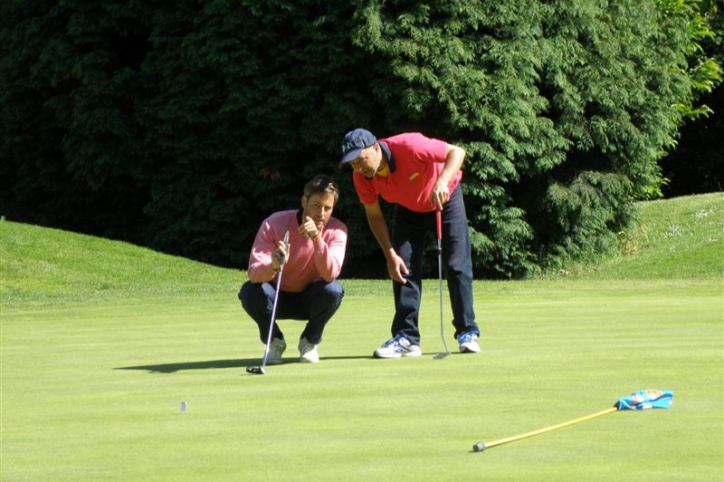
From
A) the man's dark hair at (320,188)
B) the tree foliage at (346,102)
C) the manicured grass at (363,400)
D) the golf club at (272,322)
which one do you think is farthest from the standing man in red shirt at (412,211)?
the tree foliage at (346,102)

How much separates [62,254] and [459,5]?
26.3 ft

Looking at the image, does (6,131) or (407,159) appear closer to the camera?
(407,159)

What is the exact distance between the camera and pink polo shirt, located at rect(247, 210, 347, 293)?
7859 millimetres

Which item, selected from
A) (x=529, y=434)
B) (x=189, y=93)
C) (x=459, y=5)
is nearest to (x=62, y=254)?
(x=189, y=93)

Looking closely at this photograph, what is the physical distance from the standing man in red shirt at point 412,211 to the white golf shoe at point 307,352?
0.40 meters

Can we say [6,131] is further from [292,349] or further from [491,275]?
[292,349]

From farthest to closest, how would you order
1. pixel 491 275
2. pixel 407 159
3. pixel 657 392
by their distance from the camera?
pixel 491 275
pixel 407 159
pixel 657 392

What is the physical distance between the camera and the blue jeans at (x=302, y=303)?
8.00m

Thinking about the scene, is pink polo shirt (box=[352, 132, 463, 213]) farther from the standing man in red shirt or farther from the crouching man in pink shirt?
the crouching man in pink shirt

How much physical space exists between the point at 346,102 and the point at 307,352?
49.9 ft

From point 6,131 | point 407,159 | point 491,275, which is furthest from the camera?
point 6,131

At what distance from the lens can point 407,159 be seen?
789 centimetres

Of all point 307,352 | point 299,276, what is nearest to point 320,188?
point 299,276

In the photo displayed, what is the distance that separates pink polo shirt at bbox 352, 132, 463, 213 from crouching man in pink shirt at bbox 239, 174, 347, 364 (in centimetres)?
26
